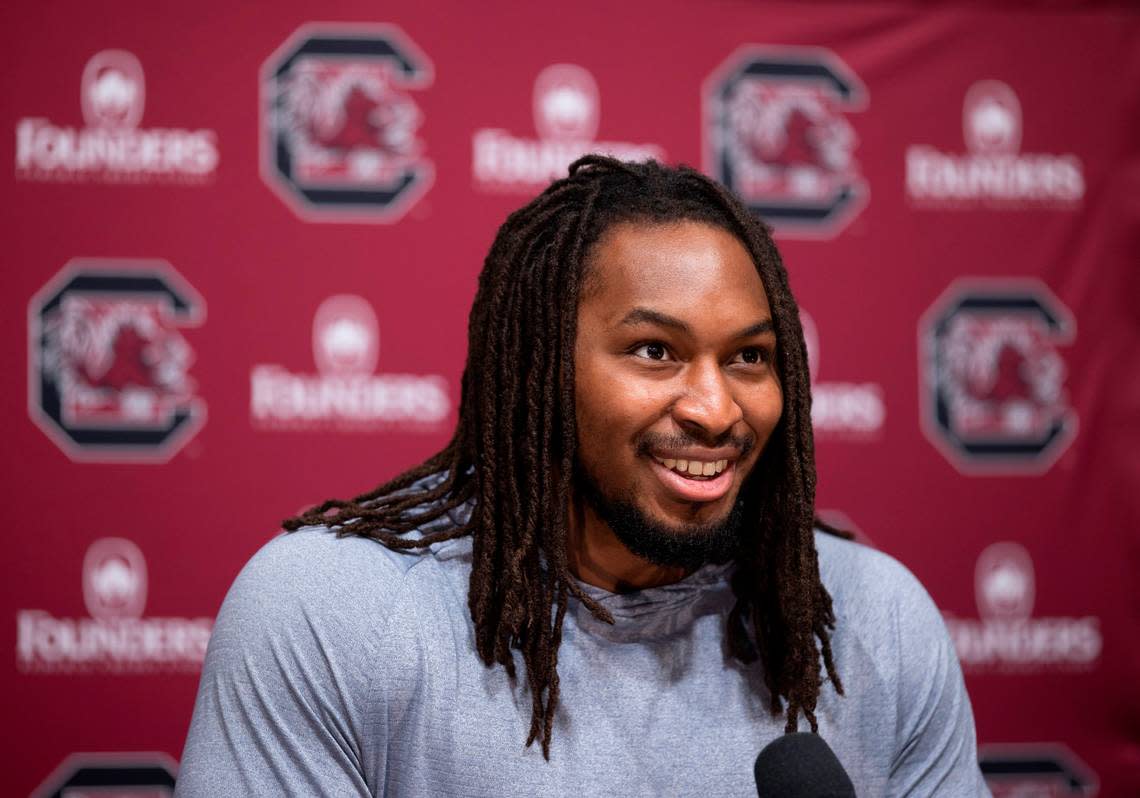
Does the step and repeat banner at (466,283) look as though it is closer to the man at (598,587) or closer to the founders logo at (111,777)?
the founders logo at (111,777)

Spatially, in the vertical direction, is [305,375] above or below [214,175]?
below

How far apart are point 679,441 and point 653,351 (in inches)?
4.3

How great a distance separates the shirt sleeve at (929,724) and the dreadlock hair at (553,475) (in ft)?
0.40

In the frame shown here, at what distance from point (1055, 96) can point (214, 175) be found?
174cm

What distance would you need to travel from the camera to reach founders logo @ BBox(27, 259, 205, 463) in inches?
82.1

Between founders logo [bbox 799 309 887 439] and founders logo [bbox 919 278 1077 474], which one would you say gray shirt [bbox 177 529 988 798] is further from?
founders logo [bbox 919 278 1077 474]

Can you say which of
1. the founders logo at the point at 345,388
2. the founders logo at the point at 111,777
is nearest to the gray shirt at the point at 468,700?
the founders logo at the point at 345,388

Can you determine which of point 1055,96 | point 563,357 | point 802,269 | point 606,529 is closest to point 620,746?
point 606,529

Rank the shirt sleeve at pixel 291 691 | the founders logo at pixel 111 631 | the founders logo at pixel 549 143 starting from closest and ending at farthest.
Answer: the shirt sleeve at pixel 291 691 → the founders logo at pixel 111 631 → the founders logo at pixel 549 143

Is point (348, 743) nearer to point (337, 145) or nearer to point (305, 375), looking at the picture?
point (305, 375)

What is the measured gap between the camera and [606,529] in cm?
136

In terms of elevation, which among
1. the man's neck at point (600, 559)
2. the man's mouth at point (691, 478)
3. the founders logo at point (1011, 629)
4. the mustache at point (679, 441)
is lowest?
the founders logo at point (1011, 629)

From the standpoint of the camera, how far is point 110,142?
212cm

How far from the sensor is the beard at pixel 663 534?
1.28m
